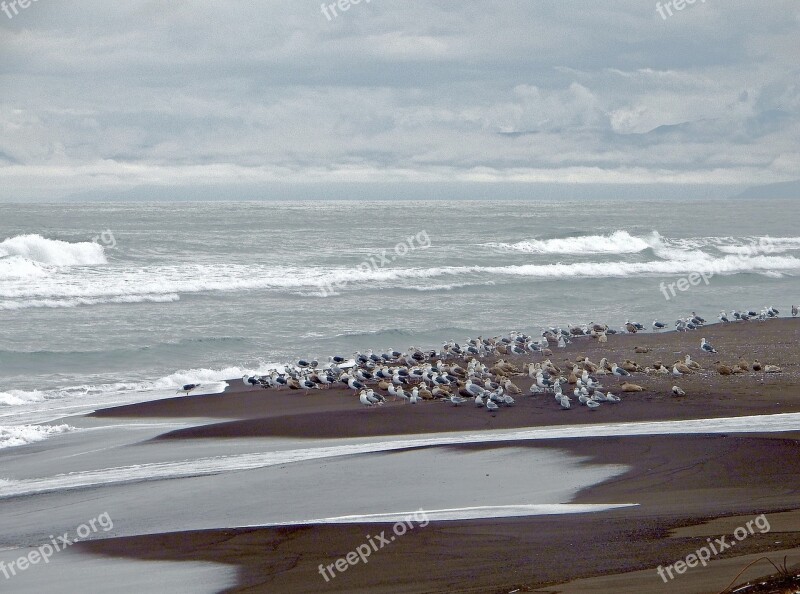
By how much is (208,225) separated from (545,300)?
124ft

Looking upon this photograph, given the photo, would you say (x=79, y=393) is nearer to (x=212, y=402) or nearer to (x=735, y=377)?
(x=212, y=402)

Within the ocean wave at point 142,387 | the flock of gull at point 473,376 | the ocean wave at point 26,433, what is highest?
the ocean wave at point 142,387

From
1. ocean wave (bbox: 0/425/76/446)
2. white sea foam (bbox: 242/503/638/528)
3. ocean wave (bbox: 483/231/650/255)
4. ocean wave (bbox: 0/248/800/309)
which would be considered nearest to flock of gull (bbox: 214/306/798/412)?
ocean wave (bbox: 0/425/76/446)

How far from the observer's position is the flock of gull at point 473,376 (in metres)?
15.0

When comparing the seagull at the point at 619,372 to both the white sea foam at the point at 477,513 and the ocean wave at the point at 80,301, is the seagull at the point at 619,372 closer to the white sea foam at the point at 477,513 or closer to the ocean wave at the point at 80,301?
the white sea foam at the point at 477,513

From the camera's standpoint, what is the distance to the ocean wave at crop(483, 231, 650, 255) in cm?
5418

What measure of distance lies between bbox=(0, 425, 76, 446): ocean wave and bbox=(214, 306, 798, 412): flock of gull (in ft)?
11.5

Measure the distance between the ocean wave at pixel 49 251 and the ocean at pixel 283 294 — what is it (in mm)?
102

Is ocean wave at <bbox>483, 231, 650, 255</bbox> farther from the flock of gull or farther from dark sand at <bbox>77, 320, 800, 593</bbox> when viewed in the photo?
dark sand at <bbox>77, 320, 800, 593</bbox>

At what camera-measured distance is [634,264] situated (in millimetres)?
46219

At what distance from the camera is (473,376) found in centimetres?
1639

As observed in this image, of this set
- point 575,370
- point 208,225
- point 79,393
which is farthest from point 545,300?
point 208,225

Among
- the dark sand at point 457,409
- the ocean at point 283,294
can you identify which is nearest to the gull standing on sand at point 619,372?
the dark sand at point 457,409

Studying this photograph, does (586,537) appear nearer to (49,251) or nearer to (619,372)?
(619,372)
